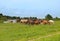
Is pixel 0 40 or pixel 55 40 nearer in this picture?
pixel 55 40

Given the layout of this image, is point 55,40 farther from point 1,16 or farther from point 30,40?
point 1,16

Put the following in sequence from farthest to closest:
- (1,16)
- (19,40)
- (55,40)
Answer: (1,16)
(19,40)
(55,40)

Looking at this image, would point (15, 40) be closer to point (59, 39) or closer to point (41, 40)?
point (41, 40)

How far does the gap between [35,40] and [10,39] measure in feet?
7.36

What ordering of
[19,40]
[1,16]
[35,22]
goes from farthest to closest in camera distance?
[1,16] < [35,22] < [19,40]

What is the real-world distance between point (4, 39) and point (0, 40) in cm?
35

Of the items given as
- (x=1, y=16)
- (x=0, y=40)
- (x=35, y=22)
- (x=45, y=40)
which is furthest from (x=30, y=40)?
(x=1, y=16)

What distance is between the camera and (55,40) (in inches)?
630

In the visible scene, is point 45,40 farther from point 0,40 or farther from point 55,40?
point 0,40

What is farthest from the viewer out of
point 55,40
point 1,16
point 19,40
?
point 1,16

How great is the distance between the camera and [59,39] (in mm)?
16344

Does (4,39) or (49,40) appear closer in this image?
(49,40)

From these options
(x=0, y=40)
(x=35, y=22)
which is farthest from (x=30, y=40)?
(x=35, y=22)

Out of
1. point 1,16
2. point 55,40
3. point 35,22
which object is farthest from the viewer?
point 1,16
